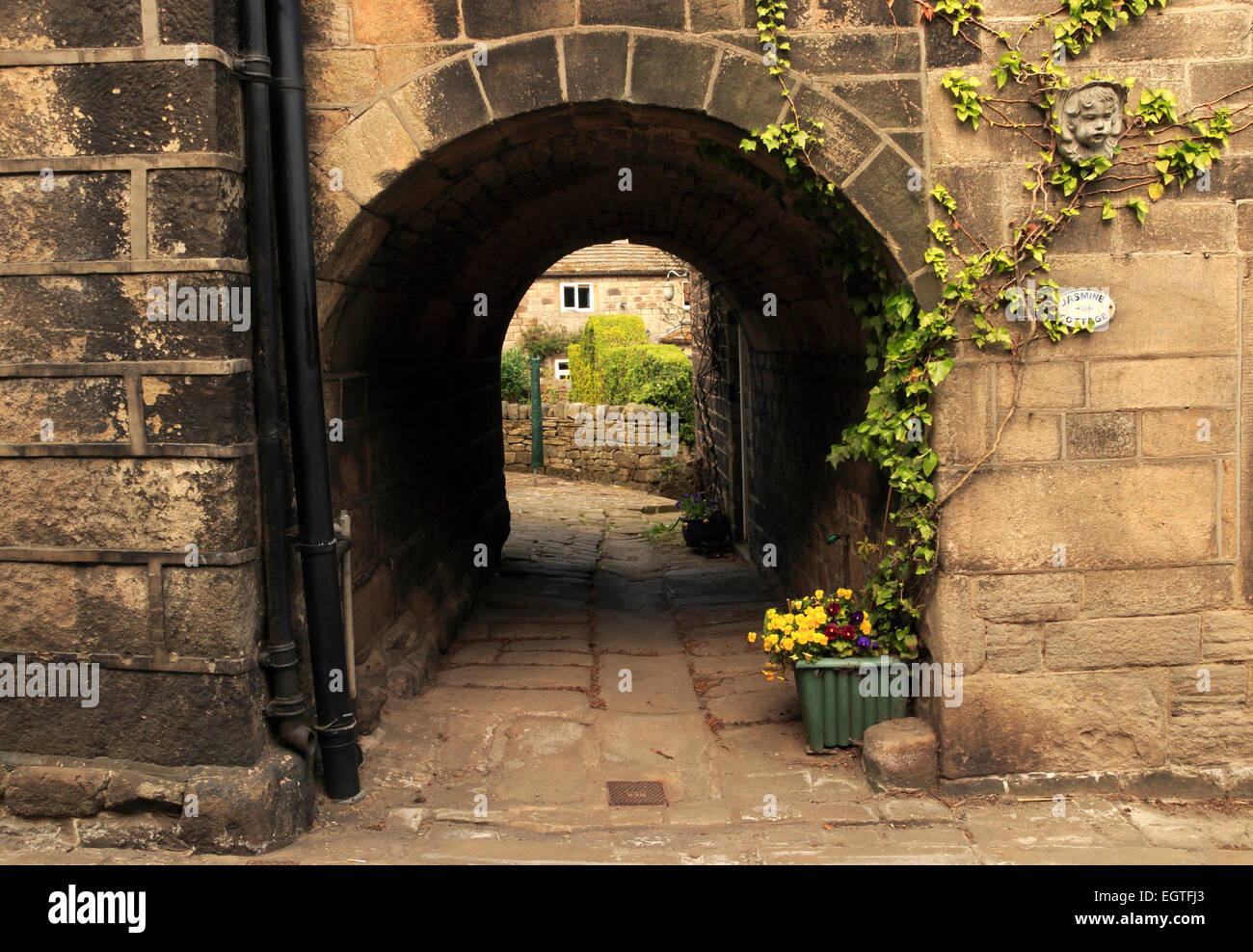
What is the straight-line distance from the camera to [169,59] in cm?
351

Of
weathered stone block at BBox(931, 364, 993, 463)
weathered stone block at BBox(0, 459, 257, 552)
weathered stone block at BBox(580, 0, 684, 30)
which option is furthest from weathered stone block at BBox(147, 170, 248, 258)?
weathered stone block at BBox(931, 364, 993, 463)

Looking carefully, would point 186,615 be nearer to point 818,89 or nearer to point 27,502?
point 27,502

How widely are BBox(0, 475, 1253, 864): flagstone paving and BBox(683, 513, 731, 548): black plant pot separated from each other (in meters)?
3.44

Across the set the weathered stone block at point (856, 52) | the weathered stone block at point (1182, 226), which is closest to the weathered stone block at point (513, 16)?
the weathered stone block at point (856, 52)

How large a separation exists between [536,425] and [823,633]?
13437 mm

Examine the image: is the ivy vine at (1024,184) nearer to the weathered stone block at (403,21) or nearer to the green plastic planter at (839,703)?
the green plastic planter at (839,703)

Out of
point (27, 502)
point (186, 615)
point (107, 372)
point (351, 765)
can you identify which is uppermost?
point (107, 372)

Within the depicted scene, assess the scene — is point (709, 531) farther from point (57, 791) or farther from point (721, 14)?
point (57, 791)

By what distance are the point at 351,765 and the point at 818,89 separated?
10.1 feet

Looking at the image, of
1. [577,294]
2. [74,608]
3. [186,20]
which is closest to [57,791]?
[74,608]

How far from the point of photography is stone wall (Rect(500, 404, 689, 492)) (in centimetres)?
1552

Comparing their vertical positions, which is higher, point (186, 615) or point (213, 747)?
point (186, 615)

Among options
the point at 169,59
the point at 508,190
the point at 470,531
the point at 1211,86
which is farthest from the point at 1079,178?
the point at 470,531

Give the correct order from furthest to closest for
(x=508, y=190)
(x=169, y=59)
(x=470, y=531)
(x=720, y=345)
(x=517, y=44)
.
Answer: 1. (x=720, y=345)
2. (x=470, y=531)
3. (x=508, y=190)
4. (x=517, y=44)
5. (x=169, y=59)
